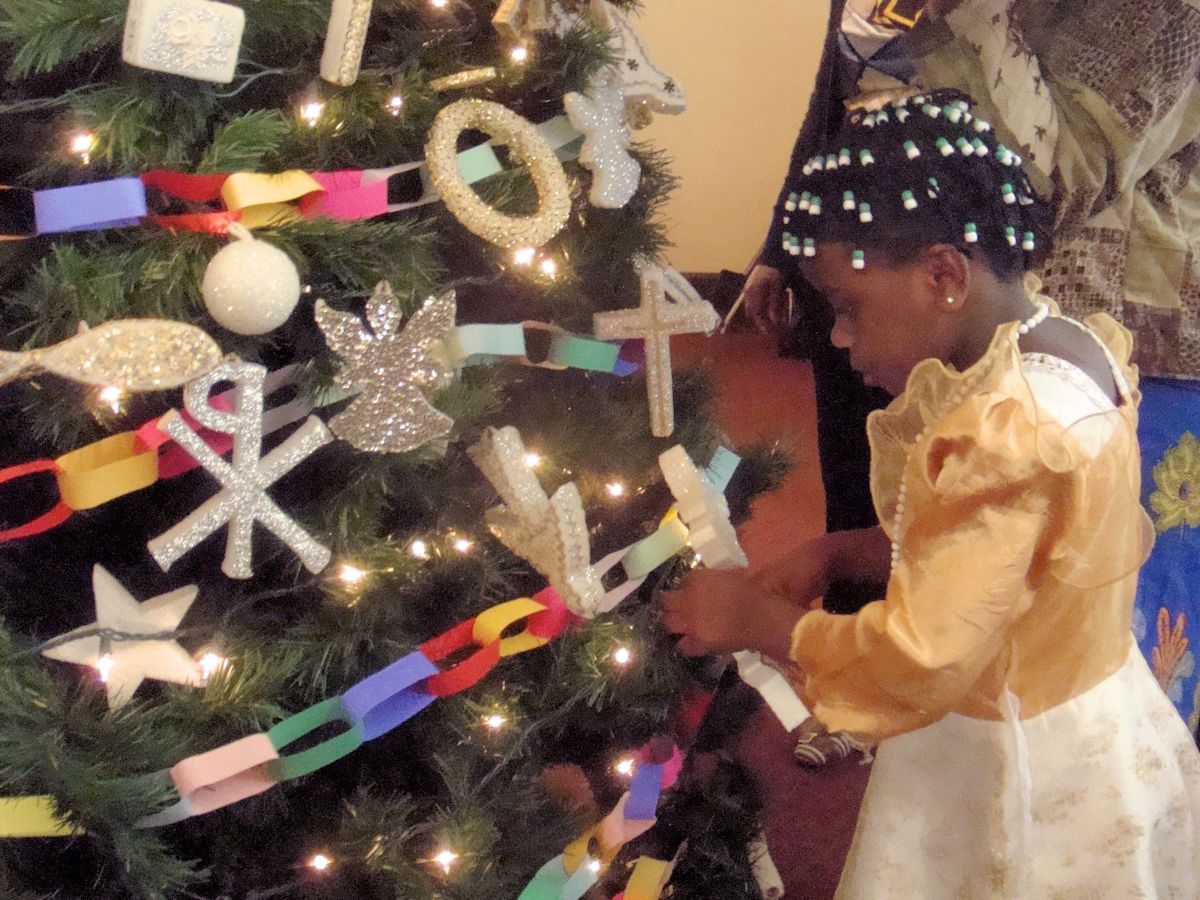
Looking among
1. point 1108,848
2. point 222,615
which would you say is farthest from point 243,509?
point 1108,848

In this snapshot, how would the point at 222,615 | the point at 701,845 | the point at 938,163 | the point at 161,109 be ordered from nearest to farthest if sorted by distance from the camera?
the point at 161,109, the point at 222,615, the point at 938,163, the point at 701,845

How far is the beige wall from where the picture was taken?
2529mm

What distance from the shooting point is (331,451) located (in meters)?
0.83

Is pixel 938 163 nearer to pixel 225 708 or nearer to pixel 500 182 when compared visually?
pixel 500 182

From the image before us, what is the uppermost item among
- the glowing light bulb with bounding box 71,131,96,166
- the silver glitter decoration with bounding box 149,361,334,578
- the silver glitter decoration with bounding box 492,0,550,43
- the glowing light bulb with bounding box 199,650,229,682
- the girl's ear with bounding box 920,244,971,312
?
the silver glitter decoration with bounding box 492,0,550,43

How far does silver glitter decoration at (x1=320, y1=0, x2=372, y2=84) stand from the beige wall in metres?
1.82

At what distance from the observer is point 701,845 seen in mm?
1153

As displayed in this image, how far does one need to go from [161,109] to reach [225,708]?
464mm

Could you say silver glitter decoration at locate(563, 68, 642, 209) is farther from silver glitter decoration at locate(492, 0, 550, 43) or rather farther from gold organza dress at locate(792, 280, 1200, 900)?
gold organza dress at locate(792, 280, 1200, 900)

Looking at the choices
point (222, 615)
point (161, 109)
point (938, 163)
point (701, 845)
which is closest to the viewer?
point (161, 109)

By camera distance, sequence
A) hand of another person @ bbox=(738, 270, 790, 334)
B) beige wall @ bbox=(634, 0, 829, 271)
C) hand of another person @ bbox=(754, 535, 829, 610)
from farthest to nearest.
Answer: beige wall @ bbox=(634, 0, 829, 271)
hand of another person @ bbox=(738, 270, 790, 334)
hand of another person @ bbox=(754, 535, 829, 610)

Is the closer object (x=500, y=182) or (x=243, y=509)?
(x=243, y=509)

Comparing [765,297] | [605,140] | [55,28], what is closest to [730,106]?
[765,297]

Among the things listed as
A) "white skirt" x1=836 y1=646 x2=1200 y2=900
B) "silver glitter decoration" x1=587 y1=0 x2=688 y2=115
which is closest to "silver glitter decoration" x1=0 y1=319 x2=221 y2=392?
"silver glitter decoration" x1=587 y1=0 x2=688 y2=115
